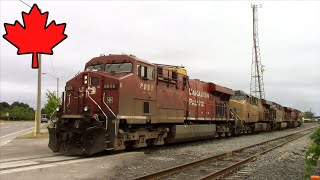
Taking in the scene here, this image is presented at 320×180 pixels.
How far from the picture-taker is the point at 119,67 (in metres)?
15.9

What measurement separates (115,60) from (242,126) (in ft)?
59.1

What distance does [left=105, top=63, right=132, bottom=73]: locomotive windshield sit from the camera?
618 inches

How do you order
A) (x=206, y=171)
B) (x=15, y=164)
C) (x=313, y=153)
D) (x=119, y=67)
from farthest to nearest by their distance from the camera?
(x=119, y=67)
(x=15, y=164)
(x=206, y=171)
(x=313, y=153)

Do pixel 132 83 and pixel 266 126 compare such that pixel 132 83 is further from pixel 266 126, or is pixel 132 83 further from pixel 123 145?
pixel 266 126

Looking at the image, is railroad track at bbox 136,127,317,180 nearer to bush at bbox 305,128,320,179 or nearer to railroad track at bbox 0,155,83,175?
bush at bbox 305,128,320,179

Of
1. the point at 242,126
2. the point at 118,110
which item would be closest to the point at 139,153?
the point at 118,110

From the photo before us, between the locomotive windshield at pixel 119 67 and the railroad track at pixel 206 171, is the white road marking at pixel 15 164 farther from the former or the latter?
the locomotive windshield at pixel 119 67

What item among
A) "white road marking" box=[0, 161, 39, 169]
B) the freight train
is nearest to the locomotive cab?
the freight train

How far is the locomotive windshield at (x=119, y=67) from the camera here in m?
15.7

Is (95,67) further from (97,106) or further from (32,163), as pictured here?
(32,163)

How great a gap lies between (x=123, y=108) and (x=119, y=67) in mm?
2005

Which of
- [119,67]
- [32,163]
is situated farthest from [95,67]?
[32,163]

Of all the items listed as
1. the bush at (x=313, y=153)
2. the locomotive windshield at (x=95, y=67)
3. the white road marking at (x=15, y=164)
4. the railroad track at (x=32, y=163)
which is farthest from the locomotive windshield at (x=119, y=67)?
the bush at (x=313, y=153)

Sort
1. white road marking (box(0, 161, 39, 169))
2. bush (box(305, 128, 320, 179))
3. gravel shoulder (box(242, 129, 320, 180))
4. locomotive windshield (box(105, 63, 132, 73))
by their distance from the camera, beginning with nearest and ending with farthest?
bush (box(305, 128, 320, 179)), gravel shoulder (box(242, 129, 320, 180)), white road marking (box(0, 161, 39, 169)), locomotive windshield (box(105, 63, 132, 73))
